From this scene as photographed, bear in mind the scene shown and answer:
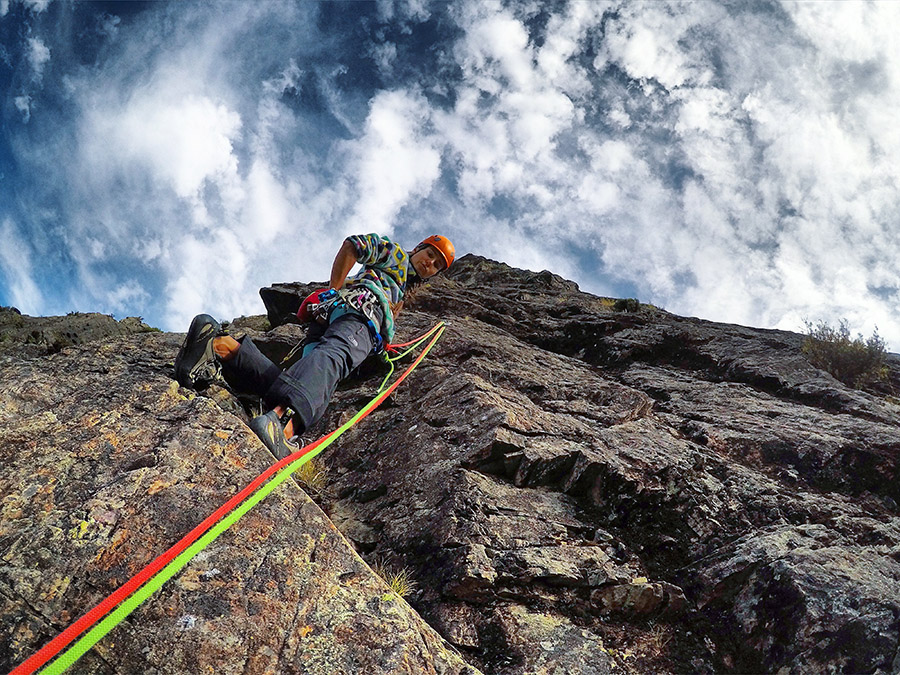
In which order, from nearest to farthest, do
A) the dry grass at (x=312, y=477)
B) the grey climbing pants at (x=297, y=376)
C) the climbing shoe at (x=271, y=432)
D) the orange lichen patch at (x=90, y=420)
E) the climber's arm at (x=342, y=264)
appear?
the orange lichen patch at (x=90, y=420) → the climbing shoe at (x=271, y=432) → the grey climbing pants at (x=297, y=376) → the dry grass at (x=312, y=477) → the climber's arm at (x=342, y=264)

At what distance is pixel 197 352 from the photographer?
354 centimetres

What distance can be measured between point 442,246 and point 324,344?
7.38ft

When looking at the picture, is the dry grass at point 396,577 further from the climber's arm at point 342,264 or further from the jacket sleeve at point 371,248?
the jacket sleeve at point 371,248

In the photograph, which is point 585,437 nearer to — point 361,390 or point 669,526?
point 669,526

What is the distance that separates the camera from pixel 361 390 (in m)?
5.96

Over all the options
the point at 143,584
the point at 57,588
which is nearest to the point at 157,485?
the point at 57,588

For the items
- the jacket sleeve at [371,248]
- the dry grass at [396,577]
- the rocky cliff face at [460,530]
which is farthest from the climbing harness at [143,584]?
the jacket sleeve at [371,248]

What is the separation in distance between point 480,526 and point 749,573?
70.4 inches

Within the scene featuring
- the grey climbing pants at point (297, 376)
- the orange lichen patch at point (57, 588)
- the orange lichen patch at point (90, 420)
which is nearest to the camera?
the orange lichen patch at point (57, 588)

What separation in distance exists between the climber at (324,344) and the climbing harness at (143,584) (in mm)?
743

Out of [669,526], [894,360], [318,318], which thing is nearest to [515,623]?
[669,526]

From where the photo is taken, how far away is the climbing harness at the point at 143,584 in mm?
1464

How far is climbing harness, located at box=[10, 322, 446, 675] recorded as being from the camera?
4.80 feet

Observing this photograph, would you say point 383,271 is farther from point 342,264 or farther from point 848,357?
point 848,357
